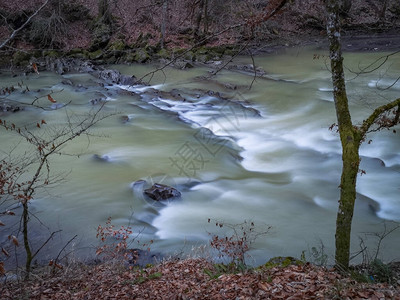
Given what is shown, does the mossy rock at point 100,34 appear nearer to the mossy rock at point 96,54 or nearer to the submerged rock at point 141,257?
the mossy rock at point 96,54

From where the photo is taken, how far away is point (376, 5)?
31.4 meters

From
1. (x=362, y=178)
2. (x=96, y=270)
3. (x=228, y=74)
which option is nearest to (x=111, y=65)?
(x=228, y=74)

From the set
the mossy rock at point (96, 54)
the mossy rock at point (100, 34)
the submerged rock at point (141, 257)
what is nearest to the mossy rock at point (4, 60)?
the mossy rock at point (96, 54)

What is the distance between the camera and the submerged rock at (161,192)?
9.19m

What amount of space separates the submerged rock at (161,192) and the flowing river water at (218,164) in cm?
18

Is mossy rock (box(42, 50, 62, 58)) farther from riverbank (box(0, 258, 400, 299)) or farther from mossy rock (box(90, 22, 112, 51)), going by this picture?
riverbank (box(0, 258, 400, 299))

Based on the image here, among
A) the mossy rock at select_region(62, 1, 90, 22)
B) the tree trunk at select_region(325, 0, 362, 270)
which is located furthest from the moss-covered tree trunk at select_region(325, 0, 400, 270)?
the mossy rock at select_region(62, 1, 90, 22)

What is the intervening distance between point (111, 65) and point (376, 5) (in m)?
22.8

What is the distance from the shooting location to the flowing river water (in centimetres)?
816

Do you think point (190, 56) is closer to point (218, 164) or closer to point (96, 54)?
point (96, 54)

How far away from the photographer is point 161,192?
926 cm

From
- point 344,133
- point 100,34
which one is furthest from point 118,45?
point 344,133

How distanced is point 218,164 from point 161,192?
262 cm

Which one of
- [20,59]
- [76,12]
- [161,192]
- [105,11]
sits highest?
[76,12]
